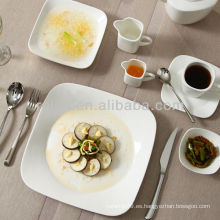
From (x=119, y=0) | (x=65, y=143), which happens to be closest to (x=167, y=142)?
(x=65, y=143)

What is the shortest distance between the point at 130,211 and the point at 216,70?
0.65 metres

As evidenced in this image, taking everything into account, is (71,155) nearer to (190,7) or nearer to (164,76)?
(164,76)

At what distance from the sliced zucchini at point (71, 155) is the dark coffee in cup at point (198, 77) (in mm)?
502

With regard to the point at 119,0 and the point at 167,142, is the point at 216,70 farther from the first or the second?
the point at 119,0

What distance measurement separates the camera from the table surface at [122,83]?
101 centimetres

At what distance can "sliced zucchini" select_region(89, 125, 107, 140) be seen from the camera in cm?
106

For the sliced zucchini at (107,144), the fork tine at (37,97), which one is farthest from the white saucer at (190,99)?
the fork tine at (37,97)

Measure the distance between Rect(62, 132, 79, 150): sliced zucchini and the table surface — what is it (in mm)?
149

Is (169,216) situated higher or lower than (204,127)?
lower

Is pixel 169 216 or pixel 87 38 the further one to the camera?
pixel 87 38

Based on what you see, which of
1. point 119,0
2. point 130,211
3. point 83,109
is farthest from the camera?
point 119,0

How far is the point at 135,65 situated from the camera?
3.62 ft

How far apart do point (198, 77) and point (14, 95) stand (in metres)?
0.72

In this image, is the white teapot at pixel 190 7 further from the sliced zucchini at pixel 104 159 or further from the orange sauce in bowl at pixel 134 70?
the sliced zucchini at pixel 104 159
